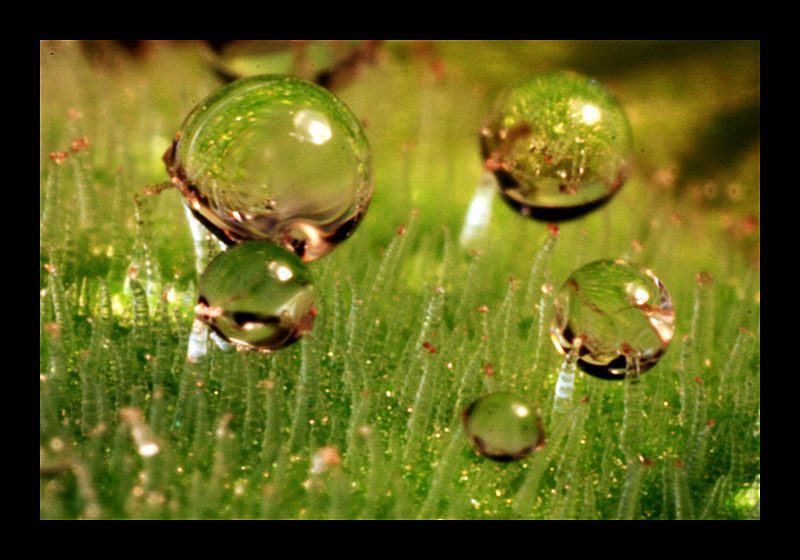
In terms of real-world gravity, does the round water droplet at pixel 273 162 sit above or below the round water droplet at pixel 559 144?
below

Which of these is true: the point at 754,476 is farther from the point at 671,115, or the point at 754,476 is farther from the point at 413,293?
the point at 671,115

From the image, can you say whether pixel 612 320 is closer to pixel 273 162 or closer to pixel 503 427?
pixel 503 427

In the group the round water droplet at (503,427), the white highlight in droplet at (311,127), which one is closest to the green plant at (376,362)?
the round water droplet at (503,427)

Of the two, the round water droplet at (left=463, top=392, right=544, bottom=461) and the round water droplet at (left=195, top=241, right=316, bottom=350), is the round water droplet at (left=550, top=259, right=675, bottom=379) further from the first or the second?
the round water droplet at (left=195, top=241, right=316, bottom=350)

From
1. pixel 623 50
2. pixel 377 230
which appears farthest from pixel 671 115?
pixel 377 230

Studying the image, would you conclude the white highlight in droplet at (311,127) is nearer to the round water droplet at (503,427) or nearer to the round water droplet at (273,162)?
→ the round water droplet at (273,162)
